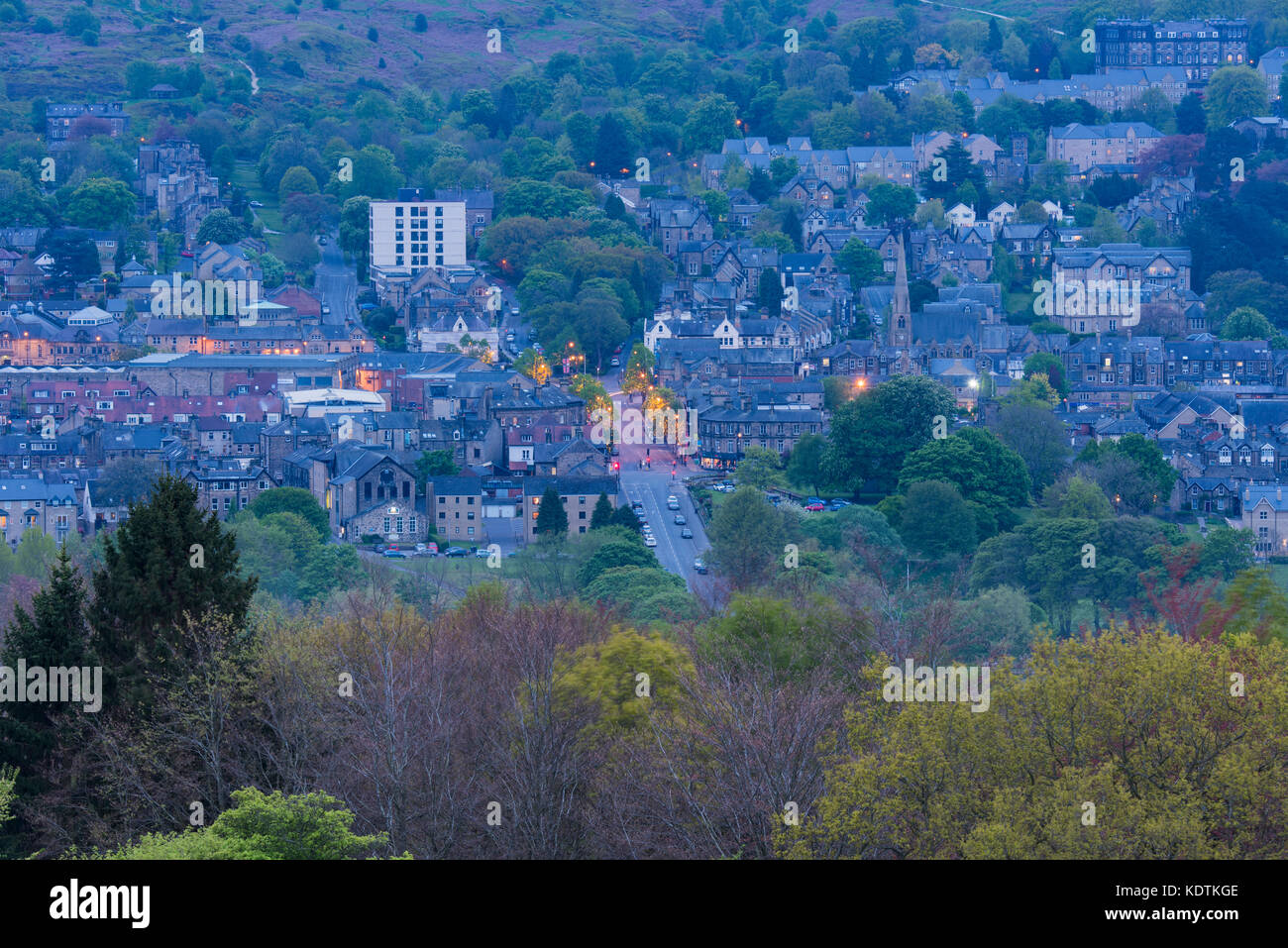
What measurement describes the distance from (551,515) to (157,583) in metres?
27.3

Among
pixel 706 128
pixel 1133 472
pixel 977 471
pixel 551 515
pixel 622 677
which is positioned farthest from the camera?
pixel 706 128

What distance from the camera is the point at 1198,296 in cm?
7344

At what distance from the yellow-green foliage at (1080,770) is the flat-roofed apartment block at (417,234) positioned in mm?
58321

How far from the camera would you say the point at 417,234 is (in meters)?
74.1

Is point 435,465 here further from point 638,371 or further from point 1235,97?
point 1235,97

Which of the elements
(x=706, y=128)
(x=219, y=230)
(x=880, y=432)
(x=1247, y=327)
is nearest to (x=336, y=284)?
(x=219, y=230)

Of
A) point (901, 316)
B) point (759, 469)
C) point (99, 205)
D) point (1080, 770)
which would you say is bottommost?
point (759, 469)

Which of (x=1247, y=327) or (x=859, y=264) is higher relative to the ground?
(x=859, y=264)

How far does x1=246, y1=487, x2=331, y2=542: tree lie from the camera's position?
4556 centimetres

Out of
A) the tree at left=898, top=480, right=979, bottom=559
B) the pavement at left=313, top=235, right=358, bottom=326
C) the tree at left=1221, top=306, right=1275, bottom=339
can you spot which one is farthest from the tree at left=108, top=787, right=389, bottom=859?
the tree at left=1221, top=306, right=1275, bottom=339

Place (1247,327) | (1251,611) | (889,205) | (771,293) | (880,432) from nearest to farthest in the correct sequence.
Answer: (1251,611)
(880,432)
(1247,327)
(771,293)
(889,205)

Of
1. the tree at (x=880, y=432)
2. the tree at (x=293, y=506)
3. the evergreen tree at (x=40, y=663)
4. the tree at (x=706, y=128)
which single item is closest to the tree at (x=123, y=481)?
the tree at (x=293, y=506)

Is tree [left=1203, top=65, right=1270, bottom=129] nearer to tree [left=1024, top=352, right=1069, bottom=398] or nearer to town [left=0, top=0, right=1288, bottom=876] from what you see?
town [left=0, top=0, right=1288, bottom=876]

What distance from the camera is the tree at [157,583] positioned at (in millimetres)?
18453
